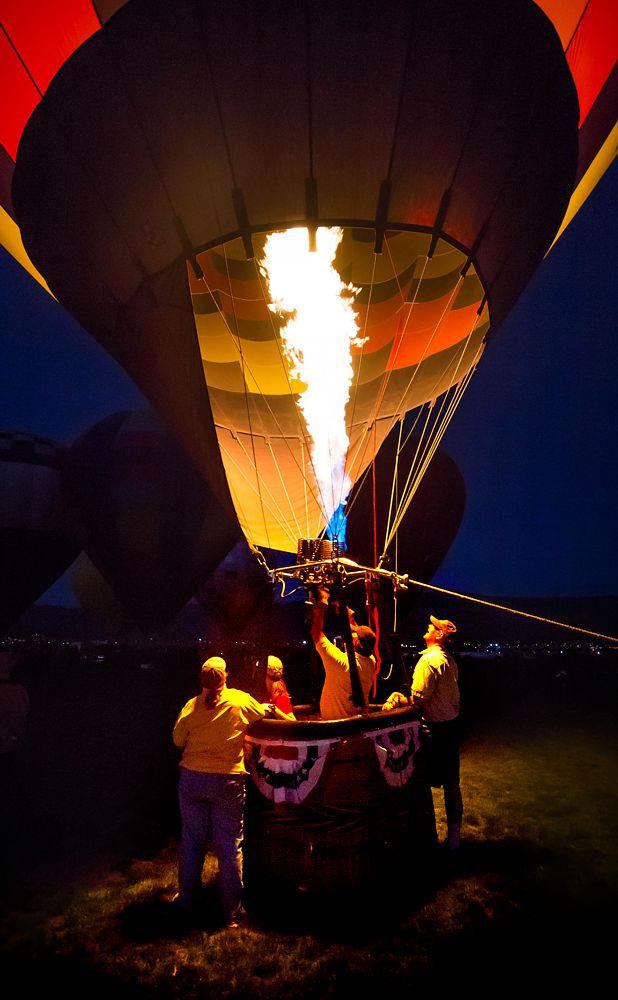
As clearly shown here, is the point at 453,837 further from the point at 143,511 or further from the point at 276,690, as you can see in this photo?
the point at 143,511

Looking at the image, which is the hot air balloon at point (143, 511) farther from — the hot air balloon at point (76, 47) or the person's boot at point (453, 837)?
the person's boot at point (453, 837)

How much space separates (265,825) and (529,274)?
4823mm

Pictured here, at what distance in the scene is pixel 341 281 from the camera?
16.0 ft

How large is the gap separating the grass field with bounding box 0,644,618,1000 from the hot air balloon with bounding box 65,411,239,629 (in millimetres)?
12158

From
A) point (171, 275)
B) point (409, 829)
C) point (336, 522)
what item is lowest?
point (409, 829)

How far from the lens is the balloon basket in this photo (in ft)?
9.18

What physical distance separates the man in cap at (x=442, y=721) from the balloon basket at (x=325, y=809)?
0.64m

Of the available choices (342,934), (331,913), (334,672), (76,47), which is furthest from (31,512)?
(342,934)

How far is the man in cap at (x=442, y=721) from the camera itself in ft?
11.7

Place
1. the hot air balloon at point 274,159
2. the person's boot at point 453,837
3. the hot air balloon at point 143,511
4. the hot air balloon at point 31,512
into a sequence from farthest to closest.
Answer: the hot air balloon at point 31,512 → the hot air balloon at point 143,511 → the person's boot at point 453,837 → the hot air balloon at point 274,159

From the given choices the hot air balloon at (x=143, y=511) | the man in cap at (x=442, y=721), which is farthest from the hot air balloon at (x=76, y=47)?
the hot air balloon at (x=143, y=511)

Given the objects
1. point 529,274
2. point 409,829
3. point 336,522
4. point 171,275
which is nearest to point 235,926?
point 409,829

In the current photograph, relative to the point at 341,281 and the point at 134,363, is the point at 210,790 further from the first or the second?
the point at 341,281

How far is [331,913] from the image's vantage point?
275 cm
